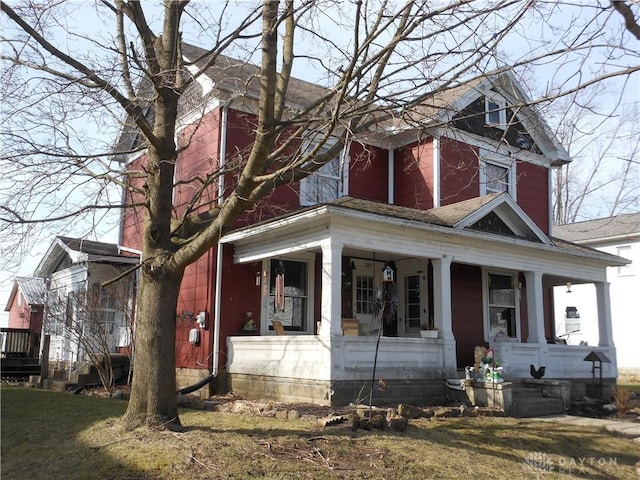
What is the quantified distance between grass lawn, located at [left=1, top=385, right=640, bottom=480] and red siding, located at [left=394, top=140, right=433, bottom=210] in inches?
282

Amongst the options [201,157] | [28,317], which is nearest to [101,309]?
[201,157]

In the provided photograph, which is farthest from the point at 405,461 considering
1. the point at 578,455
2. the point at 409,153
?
the point at 409,153

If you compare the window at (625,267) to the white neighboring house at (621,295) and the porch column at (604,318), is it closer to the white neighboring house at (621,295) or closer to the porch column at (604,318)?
the white neighboring house at (621,295)

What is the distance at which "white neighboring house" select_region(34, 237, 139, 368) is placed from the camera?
46.8ft

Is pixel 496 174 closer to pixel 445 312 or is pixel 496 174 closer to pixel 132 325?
pixel 445 312

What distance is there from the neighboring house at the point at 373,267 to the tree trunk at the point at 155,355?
3.22 meters

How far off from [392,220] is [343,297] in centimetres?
366

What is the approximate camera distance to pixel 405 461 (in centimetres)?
689

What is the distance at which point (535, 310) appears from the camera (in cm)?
1419

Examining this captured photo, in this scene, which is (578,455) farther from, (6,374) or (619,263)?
(6,374)

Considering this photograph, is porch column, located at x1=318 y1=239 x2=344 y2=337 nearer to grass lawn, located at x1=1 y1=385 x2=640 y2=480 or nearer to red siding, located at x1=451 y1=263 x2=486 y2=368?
grass lawn, located at x1=1 y1=385 x2=640 y2=480

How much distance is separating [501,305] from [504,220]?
3449 millimetres

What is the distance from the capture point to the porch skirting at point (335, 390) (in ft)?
34.1

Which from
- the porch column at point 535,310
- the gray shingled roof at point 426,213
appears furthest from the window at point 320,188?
the porch column at point 535,310
